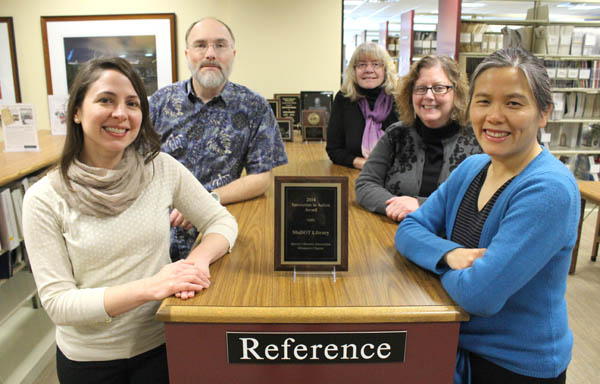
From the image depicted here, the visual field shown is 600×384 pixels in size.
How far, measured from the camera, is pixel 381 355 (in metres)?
1.12

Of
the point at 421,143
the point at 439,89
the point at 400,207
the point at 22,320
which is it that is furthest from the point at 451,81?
the point at 22,320

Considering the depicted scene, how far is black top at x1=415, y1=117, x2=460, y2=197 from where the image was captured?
1829 millimetres

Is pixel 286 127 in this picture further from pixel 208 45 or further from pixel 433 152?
pixel 433 152

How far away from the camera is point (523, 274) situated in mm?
1037

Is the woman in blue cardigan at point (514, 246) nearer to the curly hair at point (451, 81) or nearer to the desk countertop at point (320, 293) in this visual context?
the desk countertop at point (320, 293)

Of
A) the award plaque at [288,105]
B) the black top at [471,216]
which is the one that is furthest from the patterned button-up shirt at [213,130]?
the award plaque at [288,105]

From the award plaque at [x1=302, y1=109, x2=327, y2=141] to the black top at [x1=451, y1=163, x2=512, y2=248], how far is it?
2372 millimetres

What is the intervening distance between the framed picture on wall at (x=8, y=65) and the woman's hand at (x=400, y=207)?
14.0ft

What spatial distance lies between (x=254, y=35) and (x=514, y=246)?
3968 millimetres

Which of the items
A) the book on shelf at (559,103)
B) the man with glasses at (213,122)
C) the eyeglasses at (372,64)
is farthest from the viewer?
the book on shelf at (559,103)

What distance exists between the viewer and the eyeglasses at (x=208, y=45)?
192cm

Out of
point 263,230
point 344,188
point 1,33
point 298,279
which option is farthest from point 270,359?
point 1,33

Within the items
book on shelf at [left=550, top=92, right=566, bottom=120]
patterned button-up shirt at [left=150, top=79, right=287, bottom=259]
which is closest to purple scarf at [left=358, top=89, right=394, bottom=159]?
patterned button-up shirt at [left=150, top=79, right=287, bottom=259]

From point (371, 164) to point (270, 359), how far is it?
1065 mm
